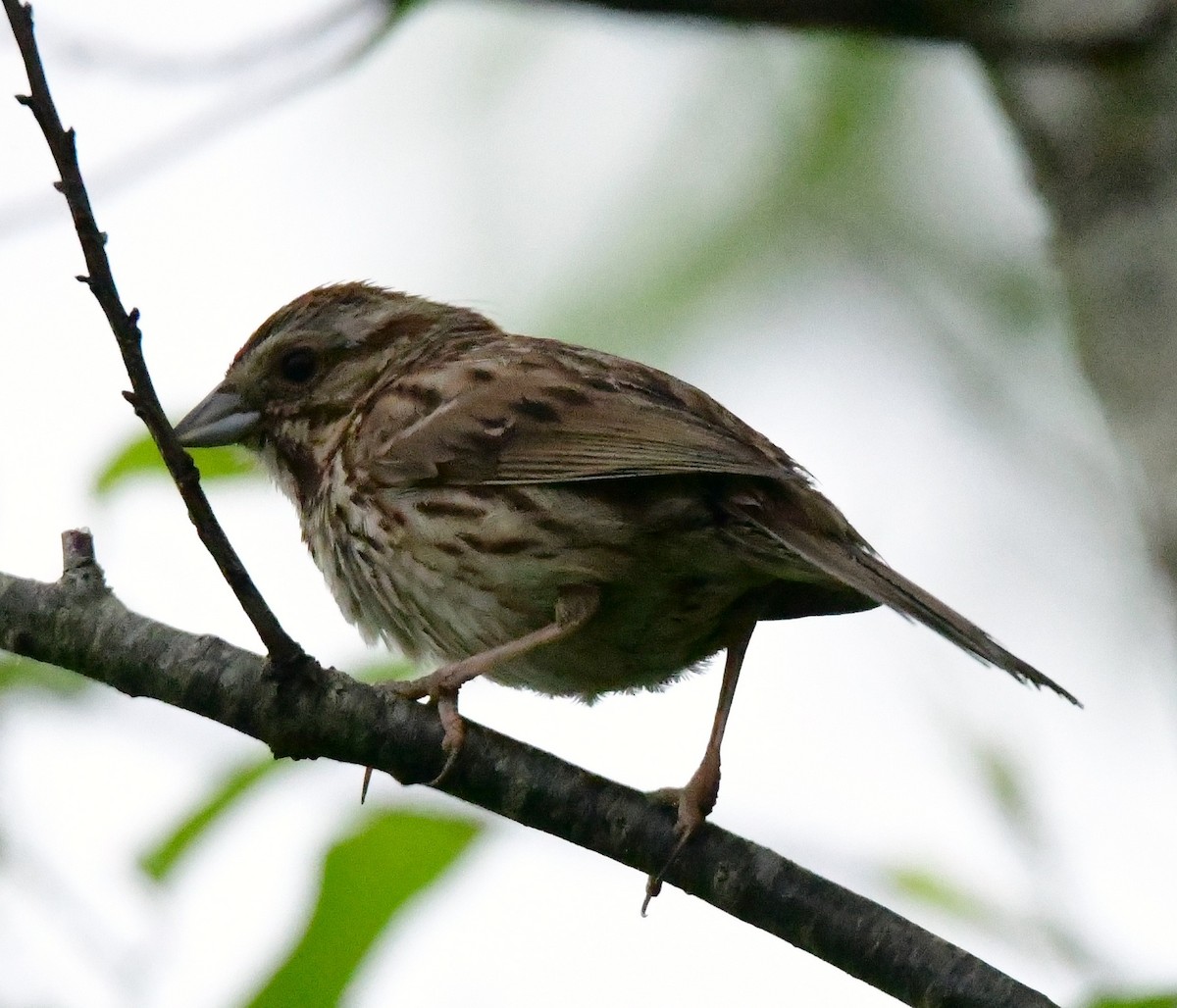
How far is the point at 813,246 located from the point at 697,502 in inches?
194

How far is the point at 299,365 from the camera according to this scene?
5266 millimetres

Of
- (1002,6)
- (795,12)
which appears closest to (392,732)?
(795,12)

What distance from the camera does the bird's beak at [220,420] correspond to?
16.7 ft

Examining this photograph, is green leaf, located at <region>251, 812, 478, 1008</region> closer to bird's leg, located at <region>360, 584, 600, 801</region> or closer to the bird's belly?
bird's leg, located at <region>360, 584, 600, 801</region>

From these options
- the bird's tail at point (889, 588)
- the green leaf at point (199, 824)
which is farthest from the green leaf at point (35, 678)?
the bird's tail at point (889, 588)

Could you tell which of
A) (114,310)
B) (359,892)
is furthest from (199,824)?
(114,310)

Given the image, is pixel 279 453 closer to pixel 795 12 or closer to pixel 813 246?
pixel 795 12

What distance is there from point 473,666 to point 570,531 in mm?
422

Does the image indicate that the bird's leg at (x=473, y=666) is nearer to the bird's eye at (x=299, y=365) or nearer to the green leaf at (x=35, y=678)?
the green leaf at (x=35, y=678)

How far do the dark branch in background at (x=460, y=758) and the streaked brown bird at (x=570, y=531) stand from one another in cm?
16

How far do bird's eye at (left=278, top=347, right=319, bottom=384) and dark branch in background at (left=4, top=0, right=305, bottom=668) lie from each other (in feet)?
A: 7.49

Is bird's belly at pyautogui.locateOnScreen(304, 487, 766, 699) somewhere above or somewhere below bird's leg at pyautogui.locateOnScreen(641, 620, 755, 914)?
above

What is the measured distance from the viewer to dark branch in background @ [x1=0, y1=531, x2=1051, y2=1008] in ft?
10.9

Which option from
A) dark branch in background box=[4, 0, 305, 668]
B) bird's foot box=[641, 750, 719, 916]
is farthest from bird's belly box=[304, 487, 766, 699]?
dark branch in background box=[4, 0, 305, 668]
